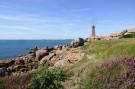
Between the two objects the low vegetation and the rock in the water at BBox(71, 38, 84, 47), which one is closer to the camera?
the low vegetation

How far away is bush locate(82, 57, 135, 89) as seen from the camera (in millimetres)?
14766

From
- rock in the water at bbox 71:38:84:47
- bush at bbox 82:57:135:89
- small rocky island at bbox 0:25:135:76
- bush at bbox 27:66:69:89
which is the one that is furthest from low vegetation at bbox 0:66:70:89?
rock in the water at bbox 71:38:84:47

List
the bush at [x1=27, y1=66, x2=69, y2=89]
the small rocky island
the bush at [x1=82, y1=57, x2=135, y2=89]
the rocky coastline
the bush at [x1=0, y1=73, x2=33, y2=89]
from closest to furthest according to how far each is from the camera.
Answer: the bush at [x1=82, y1=57, x2=135, y2=89], the bush at [x1=27, y1=66, x2=69, y2=89], the bush at [x1=0, y1=73, x2=33, y2=89], the small rocky island, the rocky coastline

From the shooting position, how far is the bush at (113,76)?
48.4ft

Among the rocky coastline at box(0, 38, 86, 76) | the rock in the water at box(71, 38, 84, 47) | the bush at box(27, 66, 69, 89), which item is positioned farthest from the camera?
the rock in the water at box(71, 38, 84, 47)

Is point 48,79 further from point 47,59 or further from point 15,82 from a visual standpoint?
point 47,59

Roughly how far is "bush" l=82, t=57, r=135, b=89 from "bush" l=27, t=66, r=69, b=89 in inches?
76.6

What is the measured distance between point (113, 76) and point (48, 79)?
3.92m

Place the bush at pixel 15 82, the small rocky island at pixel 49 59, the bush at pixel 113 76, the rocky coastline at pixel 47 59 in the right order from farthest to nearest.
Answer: the rocky coastline at pixel 47 59 → the small rocky island at pixel 49 59 → the bush at pixel 15 82 → the bush at pixel 113 76

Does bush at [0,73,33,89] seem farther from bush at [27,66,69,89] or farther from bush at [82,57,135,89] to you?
bush at [82,57,135,89]

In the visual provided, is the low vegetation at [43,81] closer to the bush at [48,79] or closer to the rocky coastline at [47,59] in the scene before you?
the bush at [48,79]

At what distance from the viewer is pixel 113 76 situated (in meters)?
15.2

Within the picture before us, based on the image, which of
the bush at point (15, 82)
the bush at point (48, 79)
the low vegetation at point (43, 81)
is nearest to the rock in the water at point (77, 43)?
the bush at point (15, 82)

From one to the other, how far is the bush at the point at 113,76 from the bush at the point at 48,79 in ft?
6.38
